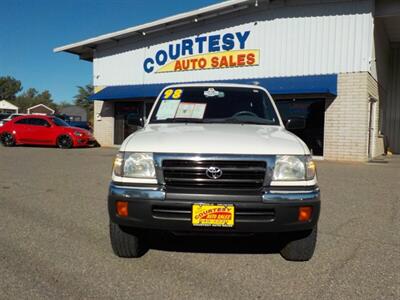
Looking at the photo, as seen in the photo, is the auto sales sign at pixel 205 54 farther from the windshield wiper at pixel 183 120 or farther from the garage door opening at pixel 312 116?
the windshield wiper at pixel 183 120

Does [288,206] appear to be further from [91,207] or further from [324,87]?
[324,87]

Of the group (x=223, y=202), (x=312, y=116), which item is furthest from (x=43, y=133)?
(x=223, y=202)

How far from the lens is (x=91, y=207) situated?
5.99 m

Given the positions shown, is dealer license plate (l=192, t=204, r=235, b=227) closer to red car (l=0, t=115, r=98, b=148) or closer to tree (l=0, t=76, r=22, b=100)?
red car (l=0, t=115, r=98, b=148)

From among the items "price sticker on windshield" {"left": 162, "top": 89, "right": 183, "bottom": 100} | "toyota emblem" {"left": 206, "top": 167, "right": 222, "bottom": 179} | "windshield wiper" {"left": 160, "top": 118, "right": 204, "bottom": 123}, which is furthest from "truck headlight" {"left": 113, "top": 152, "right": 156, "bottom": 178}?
"price sticker on windshield" {"left": 162, "top": 89, "right": 183, "bottom": 100}

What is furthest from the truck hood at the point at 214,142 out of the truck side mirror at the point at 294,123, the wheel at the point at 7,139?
the wheel at the point at 7,139

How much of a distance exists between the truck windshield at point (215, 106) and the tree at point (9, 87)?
131 meters

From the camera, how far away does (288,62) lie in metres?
14.7

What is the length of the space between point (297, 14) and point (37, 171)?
10.5 m

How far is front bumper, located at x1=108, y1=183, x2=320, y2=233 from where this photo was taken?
3.20m

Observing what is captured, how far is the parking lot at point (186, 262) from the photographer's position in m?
3.12

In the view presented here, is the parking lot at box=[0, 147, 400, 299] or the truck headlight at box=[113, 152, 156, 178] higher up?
the truck headlight at box=[113, 152, 156, 178]

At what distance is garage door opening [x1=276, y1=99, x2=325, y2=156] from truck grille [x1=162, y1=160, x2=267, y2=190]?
11.5m

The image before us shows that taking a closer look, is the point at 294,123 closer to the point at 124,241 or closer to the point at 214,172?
the point at 214,172
